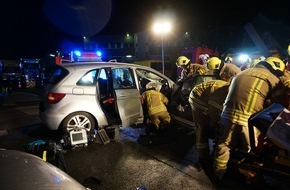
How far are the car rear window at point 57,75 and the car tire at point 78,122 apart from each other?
31.7 inches

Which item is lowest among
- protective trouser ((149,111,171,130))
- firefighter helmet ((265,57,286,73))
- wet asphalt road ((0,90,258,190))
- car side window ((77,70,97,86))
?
wet asphalt road ((0,90,258,190))

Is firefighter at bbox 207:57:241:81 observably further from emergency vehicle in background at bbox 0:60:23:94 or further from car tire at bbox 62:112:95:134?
emergency vehicle in background at bbox 0:60:23:94

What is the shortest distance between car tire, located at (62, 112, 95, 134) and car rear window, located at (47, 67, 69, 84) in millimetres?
805

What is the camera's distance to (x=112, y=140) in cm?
630

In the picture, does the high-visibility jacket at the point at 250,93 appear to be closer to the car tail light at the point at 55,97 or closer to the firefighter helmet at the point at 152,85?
the firefighter helmet at the point at 152,85

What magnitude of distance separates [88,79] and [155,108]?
60.6 inches

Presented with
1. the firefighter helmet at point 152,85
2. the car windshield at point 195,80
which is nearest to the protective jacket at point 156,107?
the firefighter helmet at point 152,85

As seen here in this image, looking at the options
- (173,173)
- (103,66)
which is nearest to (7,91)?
(103,66)

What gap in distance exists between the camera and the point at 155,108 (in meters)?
6.40

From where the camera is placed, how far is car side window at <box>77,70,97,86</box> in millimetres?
6316

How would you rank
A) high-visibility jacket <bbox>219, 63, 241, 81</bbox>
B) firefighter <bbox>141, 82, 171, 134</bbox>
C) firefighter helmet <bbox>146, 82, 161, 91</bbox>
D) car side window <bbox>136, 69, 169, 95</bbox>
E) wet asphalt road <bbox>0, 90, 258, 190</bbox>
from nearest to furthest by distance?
wet asphalt road <bbox>0, 90, 258, 190</bbox> < high-visibility jacket <bbox>219, 63, 241, 81</bbox> < firefighter <bbox>141, 82, 171, 134</bbox> < firefighter helmet <bbox>146, 82, 161, 91</bbox> < car side window <bbox>136, 69, 169, 95</bbox>

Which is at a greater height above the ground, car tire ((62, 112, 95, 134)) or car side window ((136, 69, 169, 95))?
car side window ((136, 69, 169, 95))

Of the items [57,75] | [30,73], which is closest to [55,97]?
[57,75]

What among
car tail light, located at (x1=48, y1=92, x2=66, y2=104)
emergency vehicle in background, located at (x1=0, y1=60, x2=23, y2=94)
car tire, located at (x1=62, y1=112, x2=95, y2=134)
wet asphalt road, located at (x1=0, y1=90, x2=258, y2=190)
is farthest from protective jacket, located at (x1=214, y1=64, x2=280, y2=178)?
emergency vehicle in background, located at (x1=0, y1=60, x2=23, y2=94)
